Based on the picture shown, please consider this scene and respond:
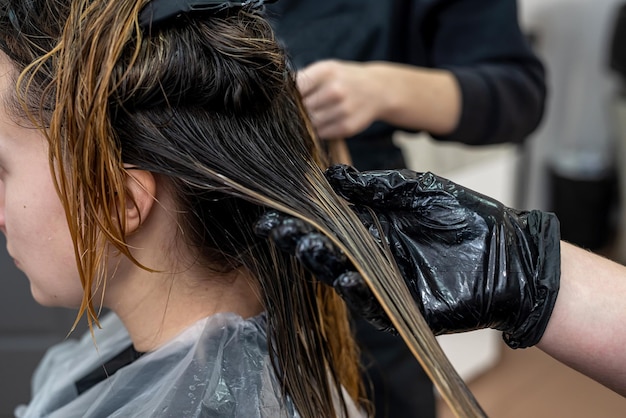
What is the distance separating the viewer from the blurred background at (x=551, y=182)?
1.73m

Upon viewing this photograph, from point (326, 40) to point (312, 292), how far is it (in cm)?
53

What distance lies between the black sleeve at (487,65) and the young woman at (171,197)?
1.55 ft

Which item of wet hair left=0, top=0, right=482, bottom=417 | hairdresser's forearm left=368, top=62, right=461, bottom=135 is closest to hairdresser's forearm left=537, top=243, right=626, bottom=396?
wet hair left=0, top=0, right=482, bottom=417

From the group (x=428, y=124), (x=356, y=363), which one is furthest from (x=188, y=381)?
(x=428, y=124)

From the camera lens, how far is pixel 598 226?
314cm

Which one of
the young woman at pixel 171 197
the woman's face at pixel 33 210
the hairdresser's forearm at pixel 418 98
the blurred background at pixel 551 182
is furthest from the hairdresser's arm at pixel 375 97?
the blurred background at pixel 551 182

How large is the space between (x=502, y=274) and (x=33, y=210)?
503 millimetres

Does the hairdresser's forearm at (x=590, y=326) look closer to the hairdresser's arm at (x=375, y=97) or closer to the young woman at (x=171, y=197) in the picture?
the young woman at (x=171, y=197)

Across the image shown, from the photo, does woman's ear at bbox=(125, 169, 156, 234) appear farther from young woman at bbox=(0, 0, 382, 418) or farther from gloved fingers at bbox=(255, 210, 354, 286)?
gloved fingers at bbox=(255, 210, 354, 286)

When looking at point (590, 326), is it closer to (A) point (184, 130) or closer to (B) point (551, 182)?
(A) point (184, 130)

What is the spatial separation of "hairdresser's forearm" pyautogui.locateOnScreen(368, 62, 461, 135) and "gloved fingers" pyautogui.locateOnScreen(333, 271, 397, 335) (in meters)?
0.53

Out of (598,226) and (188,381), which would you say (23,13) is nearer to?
(188,381)

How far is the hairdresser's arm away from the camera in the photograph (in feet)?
3.31

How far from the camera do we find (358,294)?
57 centimetres
